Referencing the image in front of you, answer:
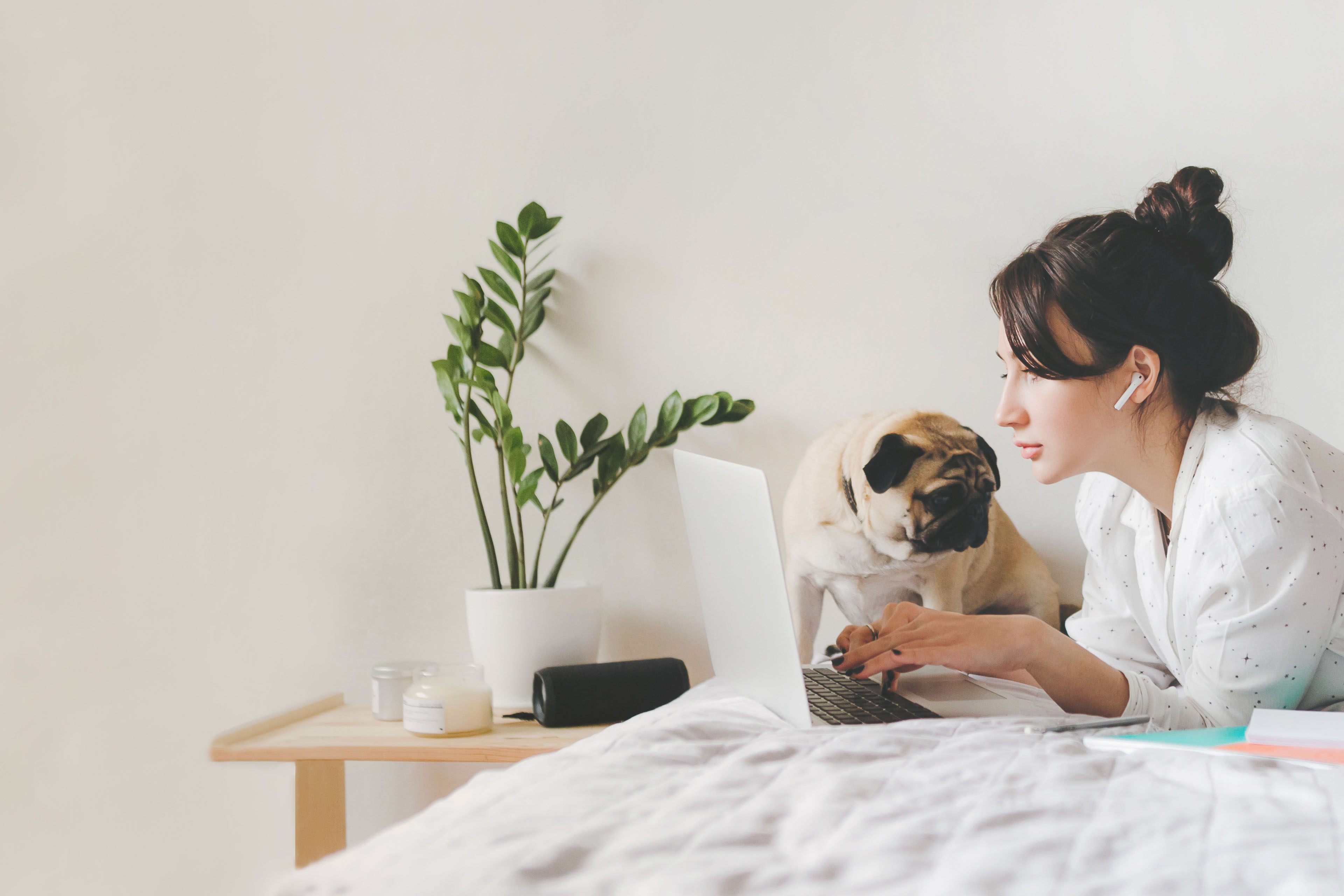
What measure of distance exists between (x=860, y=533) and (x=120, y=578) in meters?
1.18

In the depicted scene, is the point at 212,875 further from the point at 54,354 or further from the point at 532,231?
the point at 532,231

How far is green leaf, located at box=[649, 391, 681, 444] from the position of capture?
1.28m

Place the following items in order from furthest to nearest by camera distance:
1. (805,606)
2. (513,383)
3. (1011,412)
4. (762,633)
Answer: (513,383) → (805,606) → (1011,412) → (762,633)

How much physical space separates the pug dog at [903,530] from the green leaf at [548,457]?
33 cm

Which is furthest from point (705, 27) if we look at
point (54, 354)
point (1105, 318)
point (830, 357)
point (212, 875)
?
point (212, 875)

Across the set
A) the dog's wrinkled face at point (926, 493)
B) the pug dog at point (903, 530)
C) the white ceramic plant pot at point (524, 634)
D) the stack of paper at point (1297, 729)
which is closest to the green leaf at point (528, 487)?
the white ceramic plant pot at point (524, 634)

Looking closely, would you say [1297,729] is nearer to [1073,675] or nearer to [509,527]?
[1073,675]

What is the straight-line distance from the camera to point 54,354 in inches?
57.9

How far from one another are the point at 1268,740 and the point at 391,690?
973 mm

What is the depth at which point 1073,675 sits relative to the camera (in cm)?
87

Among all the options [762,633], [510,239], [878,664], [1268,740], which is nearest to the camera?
[1268,740]

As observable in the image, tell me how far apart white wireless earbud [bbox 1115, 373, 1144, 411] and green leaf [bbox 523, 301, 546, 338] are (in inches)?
31.2

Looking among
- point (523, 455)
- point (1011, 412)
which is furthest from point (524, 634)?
point (1011, 412)

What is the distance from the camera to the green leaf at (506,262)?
133cm
